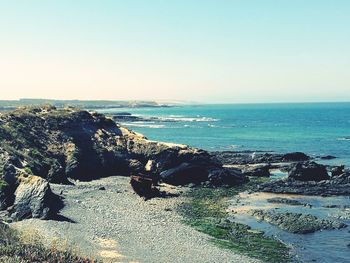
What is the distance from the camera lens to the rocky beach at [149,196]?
32844 mm

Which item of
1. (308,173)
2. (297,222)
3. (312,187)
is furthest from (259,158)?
(297,222)

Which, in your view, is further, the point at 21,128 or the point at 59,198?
the point at 21,128

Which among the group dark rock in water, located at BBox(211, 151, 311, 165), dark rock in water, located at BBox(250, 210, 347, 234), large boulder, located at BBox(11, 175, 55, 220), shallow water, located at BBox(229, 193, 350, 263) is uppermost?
large boulder, located at BBox(11, 175, 55, 220)

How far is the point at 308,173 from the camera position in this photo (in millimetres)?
60844

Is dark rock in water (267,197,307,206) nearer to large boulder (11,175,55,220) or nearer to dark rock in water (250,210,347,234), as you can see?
dark rock in water (250,210,347,234)

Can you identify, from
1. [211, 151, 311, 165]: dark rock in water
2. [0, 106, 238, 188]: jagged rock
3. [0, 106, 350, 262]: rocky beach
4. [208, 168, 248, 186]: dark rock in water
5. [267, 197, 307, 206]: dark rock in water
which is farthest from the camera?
[211, 151, 311, 165]: dark rock in water

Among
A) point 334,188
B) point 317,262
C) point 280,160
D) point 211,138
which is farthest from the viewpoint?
point 211,138

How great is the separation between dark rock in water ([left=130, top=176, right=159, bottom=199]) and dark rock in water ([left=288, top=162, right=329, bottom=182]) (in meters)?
21.0

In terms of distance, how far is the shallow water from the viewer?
32.0m

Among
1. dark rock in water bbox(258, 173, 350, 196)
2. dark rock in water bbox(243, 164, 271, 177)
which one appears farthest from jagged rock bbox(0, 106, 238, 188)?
dark rock in water bbox(258, 173, 350, 196)

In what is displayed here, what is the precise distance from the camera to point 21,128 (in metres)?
64.3

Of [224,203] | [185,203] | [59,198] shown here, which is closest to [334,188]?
[224,203]

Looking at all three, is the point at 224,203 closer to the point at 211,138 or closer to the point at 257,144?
the point at 257,144

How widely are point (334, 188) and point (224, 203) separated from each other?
15580mm
